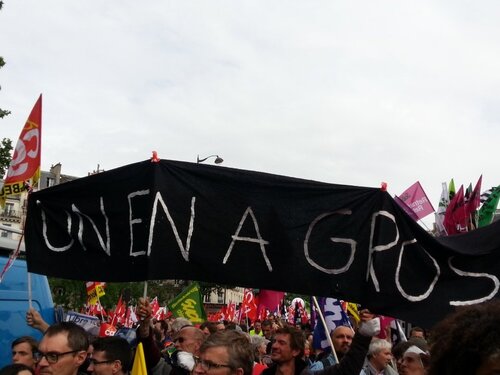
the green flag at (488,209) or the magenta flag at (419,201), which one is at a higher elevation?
the magenta flag at (419,201)

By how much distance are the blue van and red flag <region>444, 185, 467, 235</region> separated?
5.49m

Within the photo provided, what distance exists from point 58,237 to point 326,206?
86.5 inches

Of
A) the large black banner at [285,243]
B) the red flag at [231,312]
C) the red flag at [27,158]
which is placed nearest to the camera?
the large black banner at [285,243]

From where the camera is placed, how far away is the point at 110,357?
4605mm

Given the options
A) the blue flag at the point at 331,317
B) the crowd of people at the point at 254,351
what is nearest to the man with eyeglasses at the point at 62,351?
the crowd of people at the point at 254,351

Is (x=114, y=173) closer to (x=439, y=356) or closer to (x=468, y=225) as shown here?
(x=439, y=356)

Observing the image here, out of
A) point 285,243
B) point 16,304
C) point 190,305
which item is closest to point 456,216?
point 190,305

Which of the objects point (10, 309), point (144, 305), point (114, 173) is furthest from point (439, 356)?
point (10, 309)

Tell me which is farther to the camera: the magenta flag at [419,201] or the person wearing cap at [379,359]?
the magenta flag at [419,201]

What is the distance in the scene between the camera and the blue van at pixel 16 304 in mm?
6244

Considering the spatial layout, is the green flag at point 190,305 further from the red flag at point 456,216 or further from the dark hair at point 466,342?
the dark hair at point 466,342

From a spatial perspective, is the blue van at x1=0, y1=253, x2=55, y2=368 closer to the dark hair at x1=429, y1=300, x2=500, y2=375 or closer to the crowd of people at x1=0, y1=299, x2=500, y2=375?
the crowd of people at x1=0, y1=299, x2=500, y2=375

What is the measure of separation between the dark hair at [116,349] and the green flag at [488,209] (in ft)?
21.7

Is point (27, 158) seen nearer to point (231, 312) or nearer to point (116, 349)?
point (116, 349)
